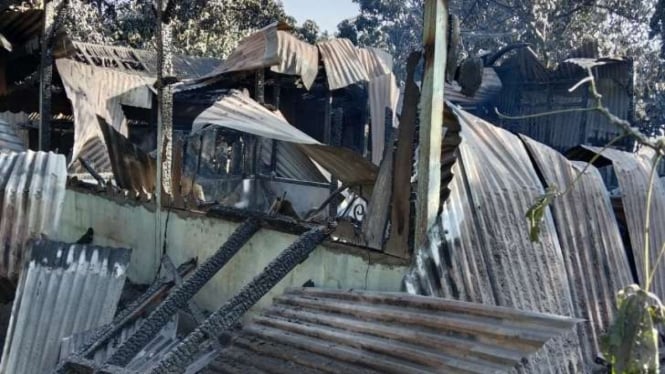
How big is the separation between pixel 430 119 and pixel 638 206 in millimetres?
2044

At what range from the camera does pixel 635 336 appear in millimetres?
1778

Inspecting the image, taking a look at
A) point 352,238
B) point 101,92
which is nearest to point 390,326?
point 352,238

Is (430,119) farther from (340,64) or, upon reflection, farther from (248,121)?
(340,64)

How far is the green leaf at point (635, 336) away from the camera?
177 cm

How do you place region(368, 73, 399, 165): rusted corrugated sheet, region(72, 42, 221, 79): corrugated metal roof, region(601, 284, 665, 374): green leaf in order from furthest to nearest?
region(72, 42, 221, 79): corrugated metal roof
region(368, 73, 399, 165): rusted corrugated sheet
region(601, 284, 665, 374): green leaf

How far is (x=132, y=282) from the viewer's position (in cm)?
618

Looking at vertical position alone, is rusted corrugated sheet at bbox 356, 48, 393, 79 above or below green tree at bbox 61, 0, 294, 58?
below

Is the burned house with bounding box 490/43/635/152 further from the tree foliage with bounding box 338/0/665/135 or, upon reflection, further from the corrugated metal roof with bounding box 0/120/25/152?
the corrugated metal roof with bounding box 0/120/25/152

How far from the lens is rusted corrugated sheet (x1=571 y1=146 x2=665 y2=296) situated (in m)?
4.65

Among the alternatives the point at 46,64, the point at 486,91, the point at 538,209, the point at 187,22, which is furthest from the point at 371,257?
the point at 187,22

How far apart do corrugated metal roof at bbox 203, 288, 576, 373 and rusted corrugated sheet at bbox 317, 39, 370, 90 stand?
490cm

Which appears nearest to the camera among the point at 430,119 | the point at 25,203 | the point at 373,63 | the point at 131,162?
the point at 430,119

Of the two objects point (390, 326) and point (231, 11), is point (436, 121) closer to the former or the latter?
point (390, 326)

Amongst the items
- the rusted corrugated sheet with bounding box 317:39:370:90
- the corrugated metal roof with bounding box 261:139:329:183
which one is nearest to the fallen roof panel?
the rusted corrugated sheet with bounding box 317:39:370:90
